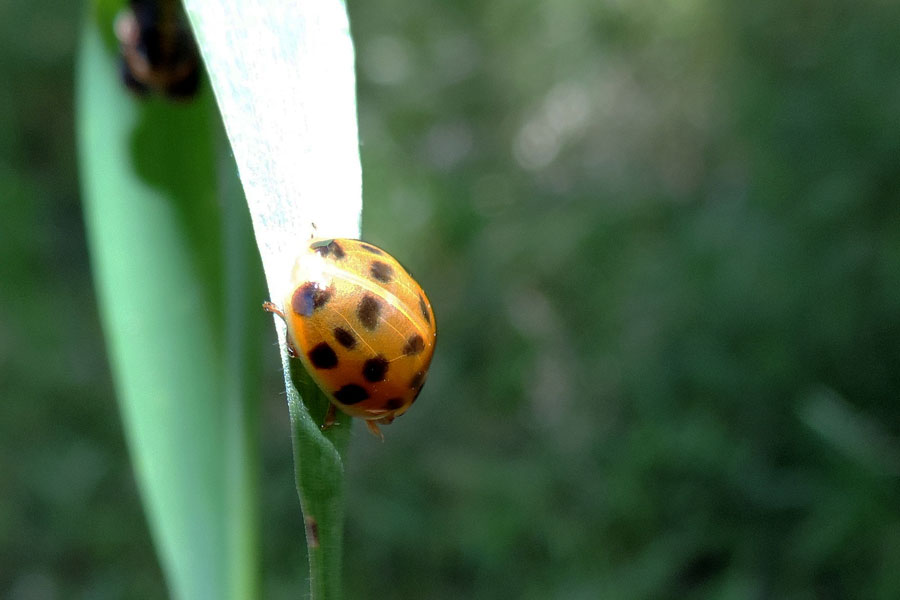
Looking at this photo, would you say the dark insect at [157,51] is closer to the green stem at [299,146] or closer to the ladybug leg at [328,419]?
the green stem at [299,146]

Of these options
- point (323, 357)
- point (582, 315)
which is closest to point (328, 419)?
point (323, 357)

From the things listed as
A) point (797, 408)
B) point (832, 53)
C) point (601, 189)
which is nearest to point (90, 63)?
point (797, 408)

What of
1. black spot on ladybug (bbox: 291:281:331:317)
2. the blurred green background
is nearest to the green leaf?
black spot on ladybug (bbox: 291:281:331:317)

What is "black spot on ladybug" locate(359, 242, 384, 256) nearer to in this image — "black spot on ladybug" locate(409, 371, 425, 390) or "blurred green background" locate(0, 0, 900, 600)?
"black spot on ladybug" locate(409, 371, 425, 390)

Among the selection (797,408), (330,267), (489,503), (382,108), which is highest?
(330,267)

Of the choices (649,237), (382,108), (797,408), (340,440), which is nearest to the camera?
(340,440)

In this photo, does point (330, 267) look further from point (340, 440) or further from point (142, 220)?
point (142, 220)
